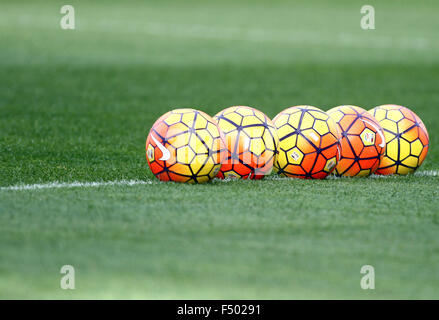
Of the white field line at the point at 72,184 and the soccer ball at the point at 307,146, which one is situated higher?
the soccer ball at the point at 307,146

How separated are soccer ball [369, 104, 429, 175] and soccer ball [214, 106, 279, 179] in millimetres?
1461

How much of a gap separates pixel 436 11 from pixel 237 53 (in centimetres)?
2071

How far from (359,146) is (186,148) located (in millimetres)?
2035

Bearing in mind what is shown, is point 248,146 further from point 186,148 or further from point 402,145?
point 402,145

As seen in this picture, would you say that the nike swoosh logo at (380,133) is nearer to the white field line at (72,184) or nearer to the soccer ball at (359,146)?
the soccer ball at (359,146)

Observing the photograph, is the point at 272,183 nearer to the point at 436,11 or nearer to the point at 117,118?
the point at 117,118

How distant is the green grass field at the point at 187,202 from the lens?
5.54 metres

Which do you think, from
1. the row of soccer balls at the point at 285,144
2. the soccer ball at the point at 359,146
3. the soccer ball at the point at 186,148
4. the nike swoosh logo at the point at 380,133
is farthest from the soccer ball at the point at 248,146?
the nike swoosh logo at the point at 380,133

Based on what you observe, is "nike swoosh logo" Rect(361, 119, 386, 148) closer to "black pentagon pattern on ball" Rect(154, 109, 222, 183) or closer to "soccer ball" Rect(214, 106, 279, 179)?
"soccer ball" Rect(214, 106, 279, 179)

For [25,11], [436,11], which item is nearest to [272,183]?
[25,11]

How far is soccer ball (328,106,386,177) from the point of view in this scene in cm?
893

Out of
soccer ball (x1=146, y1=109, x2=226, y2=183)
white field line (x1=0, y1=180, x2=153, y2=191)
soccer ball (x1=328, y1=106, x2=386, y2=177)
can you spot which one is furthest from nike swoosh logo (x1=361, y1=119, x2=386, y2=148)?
white field line (x1=0, y1=180, x2=153, y2=191)

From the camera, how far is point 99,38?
28.9 metres

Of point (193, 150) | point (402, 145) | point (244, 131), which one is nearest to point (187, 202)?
point (193, 150)
